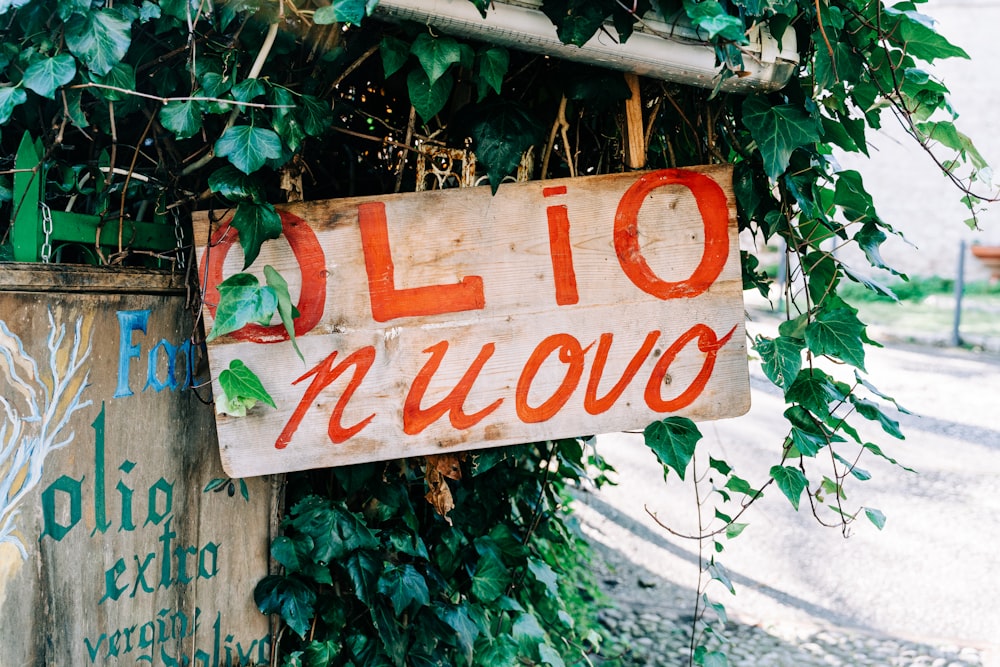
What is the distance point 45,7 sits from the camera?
4.13 ft

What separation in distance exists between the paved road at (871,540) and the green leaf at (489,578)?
1.45 meters

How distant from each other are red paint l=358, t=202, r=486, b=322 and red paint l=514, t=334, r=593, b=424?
155mm

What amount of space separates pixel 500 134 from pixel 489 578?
3.45 feet

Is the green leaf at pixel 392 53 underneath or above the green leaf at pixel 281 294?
above

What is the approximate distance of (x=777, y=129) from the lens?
1.44 m

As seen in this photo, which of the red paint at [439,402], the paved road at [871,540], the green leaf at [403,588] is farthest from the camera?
the paved road at [871,540]

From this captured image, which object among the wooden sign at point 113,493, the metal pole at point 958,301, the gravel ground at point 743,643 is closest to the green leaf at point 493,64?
the wooden sign at point 113,493

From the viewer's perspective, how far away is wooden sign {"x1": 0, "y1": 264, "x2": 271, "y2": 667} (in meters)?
1.30

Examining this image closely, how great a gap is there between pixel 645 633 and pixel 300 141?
8.75ft

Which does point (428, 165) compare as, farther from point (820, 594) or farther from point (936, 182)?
point (936, 182)

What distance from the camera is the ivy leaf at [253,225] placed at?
1372 mm

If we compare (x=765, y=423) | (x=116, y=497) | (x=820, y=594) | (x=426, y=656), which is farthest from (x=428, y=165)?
(x=765, y=423)

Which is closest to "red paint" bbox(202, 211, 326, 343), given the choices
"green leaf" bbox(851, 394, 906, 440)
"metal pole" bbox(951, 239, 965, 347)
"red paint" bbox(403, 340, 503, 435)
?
"red paint" bbox(403, 340, 503, 435)

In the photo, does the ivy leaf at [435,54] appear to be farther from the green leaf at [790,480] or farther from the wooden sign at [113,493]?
the green leaf at [790,480]
